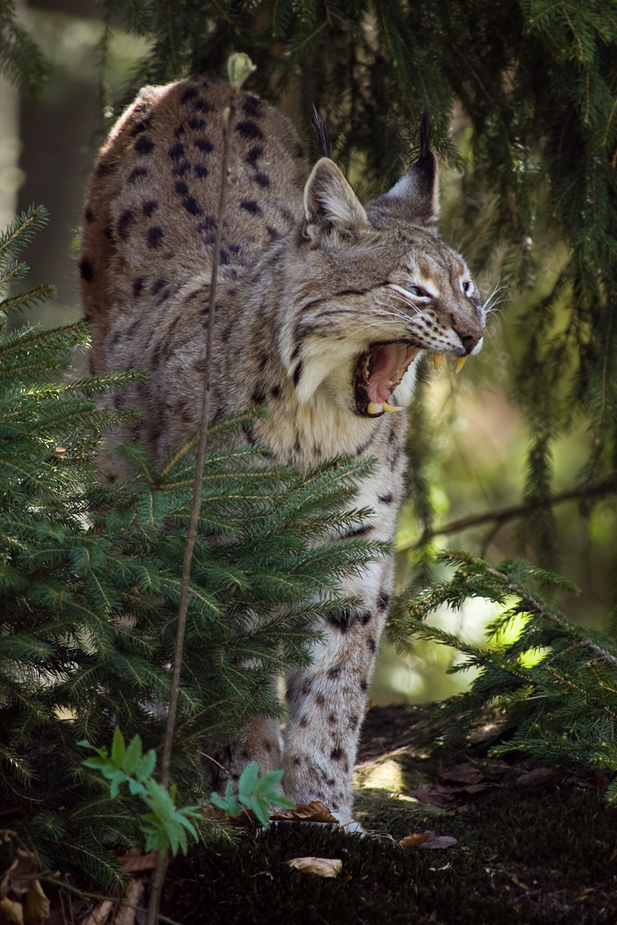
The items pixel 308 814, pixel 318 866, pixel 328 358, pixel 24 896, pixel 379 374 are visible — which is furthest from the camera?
pixel 379 374

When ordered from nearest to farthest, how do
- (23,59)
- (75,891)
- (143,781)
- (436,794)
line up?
(143,781) → (75,891) → (436,794) → (23,59)

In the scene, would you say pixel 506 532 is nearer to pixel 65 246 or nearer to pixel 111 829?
pixel 65 246

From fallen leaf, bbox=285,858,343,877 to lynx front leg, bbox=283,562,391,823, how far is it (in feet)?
2.86

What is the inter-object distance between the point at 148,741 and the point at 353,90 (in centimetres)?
382

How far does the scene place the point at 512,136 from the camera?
4719 mm

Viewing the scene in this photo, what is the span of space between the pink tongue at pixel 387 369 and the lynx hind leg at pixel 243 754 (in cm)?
124

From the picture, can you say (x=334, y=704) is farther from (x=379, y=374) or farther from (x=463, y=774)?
(x=379, y=374)

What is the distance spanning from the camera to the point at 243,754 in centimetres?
361

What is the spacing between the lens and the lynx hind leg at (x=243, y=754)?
11.7 feet

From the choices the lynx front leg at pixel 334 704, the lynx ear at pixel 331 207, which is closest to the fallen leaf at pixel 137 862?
the lynx front leg at pixel 334 704

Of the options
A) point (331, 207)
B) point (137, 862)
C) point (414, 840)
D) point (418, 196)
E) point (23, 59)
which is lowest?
point (137, 862)

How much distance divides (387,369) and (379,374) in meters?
0.04

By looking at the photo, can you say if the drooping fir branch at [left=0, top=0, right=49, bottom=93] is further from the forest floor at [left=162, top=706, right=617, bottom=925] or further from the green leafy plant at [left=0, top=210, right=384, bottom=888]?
the forest floor at [left=162, top=706, right=617, bottom=925]

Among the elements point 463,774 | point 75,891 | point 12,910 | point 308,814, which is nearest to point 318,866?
point 308,814
